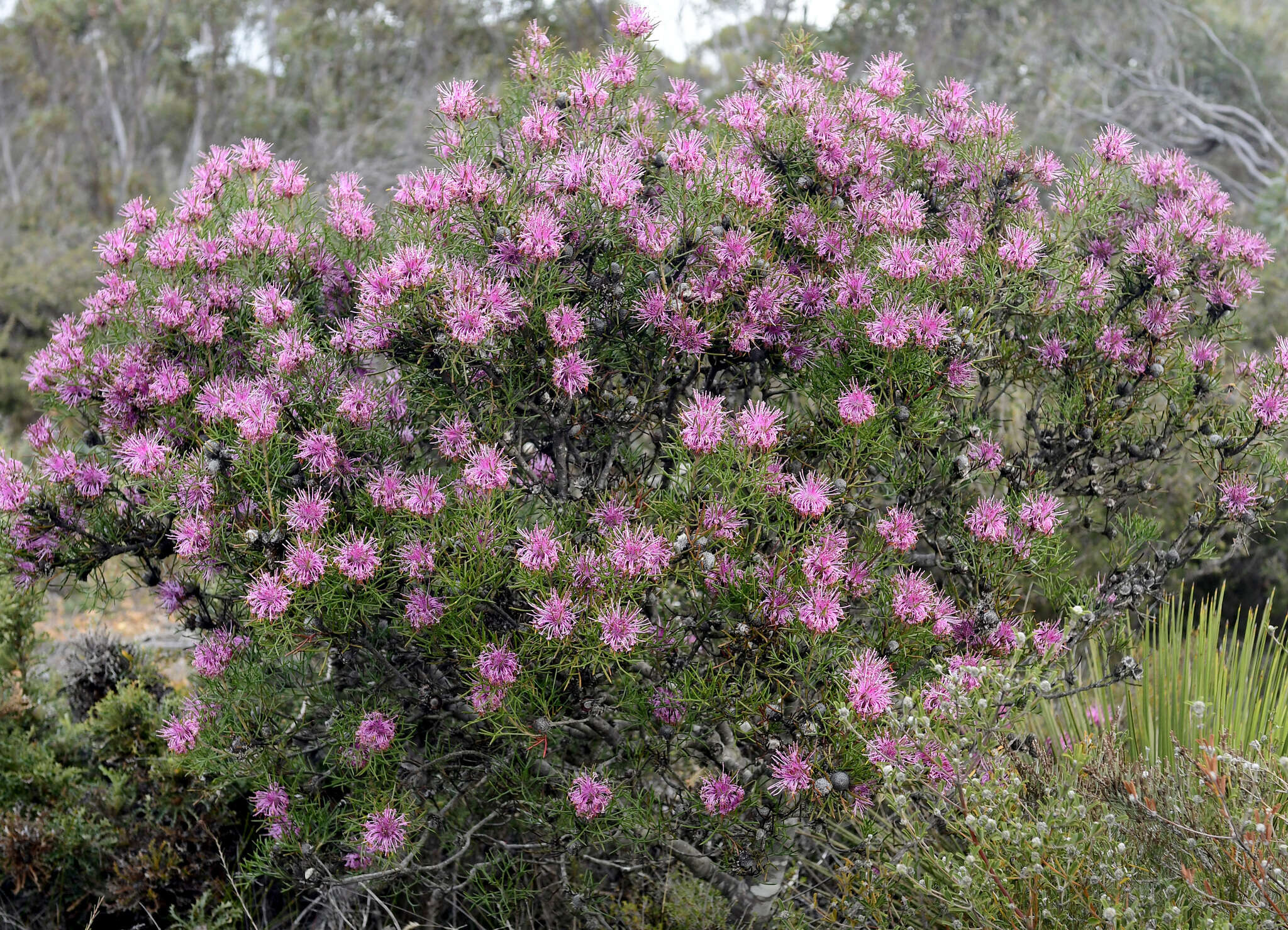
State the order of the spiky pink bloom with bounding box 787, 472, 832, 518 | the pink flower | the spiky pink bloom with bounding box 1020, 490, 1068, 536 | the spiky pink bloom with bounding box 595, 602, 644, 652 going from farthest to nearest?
the spiky pink bloom with bounding box 1020, 490, 1068, 536 < the pink flower < the spiky pink bloom with bounding box 787, 472, 832, 518 < the spiky pink bloom with bounding box 595, 602, 644, 652

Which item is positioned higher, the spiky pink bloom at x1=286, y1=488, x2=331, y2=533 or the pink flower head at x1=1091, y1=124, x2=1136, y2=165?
the pink flower head at x1=1091, y1=124, x2=1136, y2=165

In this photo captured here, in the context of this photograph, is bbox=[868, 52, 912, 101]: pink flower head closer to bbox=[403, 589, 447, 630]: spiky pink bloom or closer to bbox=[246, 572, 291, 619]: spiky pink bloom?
bbox=[403, 589, 447, 630]: spiky pink bloom

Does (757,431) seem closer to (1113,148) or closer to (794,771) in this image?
(794,771)

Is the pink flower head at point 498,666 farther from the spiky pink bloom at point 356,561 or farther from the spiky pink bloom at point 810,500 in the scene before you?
the spiky pink bloom at point 810,500

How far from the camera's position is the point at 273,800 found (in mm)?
2873

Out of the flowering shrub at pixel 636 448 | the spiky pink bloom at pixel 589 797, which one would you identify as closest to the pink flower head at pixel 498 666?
the flowering shrub at pixel 636 448

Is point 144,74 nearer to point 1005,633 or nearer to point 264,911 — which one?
point 264,911

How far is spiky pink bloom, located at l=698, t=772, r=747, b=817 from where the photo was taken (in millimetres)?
2584

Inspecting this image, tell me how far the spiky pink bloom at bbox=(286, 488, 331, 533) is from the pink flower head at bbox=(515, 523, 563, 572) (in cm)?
49

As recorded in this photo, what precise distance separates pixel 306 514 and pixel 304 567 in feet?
0.47

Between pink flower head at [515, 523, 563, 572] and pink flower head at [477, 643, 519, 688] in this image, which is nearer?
pink flower head at [515, 523, 563, 572]

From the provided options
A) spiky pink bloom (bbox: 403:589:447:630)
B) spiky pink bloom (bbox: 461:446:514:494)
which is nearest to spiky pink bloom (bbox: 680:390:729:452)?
spiky pink bloom (bbox: 461:446:514:494)

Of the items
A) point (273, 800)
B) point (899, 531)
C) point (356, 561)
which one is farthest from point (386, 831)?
point (899, 531)

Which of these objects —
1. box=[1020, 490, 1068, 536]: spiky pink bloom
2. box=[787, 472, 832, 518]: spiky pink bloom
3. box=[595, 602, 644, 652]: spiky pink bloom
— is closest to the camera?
box=[595, 602, 644, 652]: spiky pink bloom
